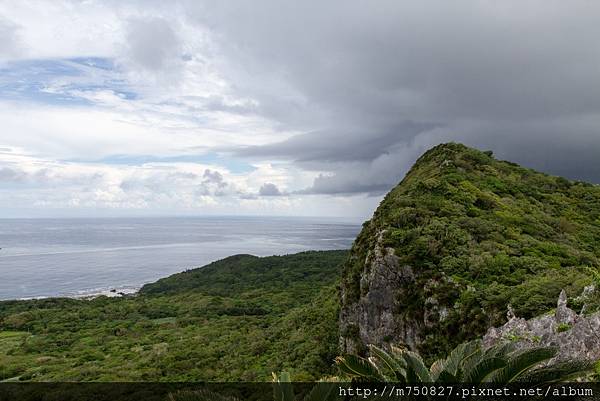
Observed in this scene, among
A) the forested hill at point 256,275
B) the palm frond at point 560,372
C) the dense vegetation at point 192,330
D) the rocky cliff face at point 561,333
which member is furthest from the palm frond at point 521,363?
the forested hill at point 256,275

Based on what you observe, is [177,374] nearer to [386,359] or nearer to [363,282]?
[363,282]

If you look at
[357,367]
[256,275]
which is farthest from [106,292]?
[357,367]

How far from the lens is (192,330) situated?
69.3 meters

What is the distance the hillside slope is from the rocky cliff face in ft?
5.34

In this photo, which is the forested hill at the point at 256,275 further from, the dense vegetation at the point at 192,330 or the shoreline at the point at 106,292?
the shoreline at the point at 106,292

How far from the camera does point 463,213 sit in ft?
84.9

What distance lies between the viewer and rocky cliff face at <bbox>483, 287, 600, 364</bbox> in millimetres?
8867

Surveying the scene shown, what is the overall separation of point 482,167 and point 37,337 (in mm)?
73801

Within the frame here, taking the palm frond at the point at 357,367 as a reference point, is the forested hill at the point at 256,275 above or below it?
below

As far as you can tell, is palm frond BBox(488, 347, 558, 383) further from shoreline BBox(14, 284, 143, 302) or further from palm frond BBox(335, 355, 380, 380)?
shoreline BBox(14, 284, 143, 302)

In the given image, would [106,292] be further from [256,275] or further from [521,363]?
[521,363]

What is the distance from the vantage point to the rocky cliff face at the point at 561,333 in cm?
887

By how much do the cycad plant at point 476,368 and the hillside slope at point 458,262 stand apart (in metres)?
6.33

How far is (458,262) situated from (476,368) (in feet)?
42.8
